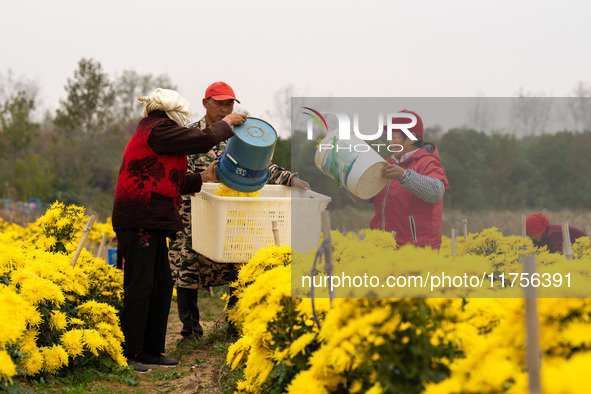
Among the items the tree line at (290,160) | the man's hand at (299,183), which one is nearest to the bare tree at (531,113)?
the tree line at (290,160)

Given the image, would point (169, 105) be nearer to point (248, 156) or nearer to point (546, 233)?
point (248, 156)

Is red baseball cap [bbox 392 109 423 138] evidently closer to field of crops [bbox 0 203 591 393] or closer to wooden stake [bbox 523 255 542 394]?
field of crops [bbox 0 203 591 393]

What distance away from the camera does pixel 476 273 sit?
218cm

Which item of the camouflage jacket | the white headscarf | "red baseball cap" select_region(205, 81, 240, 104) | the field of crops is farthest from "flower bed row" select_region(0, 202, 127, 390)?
"red baseball cap" select_region(205, 81, 240, 104)

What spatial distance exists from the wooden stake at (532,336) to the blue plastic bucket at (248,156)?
2608 mm

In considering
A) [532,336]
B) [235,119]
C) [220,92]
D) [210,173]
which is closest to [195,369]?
[210,173]

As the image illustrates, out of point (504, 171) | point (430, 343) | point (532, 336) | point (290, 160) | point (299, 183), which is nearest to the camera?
point (532, 336)

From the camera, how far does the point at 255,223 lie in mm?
4141

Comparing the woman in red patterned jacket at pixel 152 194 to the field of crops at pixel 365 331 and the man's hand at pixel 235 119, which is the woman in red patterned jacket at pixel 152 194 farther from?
the field of crops at pixel 365 331

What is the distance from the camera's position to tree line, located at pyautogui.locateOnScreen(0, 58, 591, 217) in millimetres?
3449

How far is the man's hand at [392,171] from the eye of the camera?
318 cm

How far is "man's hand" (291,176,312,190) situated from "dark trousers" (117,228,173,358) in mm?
1014

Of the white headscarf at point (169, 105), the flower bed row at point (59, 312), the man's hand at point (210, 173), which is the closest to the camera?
the flower bed row at point (59, 312)

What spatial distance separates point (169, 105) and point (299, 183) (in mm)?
1103
